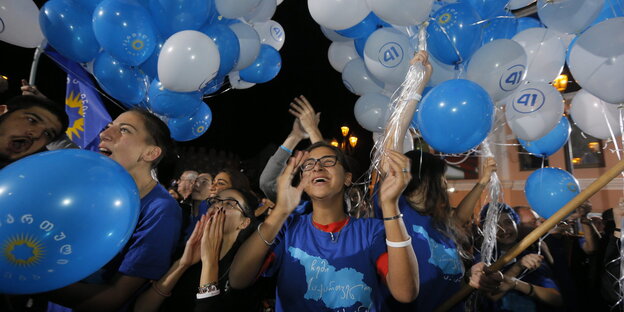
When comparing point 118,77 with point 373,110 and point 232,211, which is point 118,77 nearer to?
point 232,211

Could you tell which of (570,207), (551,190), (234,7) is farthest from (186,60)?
(551,190)

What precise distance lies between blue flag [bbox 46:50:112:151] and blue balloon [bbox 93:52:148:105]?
3.57 feet

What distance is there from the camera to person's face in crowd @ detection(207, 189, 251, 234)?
64.5 inches

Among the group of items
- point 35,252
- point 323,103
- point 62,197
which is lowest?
point 323,103

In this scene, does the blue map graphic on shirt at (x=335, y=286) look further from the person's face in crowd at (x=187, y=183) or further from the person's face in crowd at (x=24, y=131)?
the person's face in crowd at (x=187, y=183)

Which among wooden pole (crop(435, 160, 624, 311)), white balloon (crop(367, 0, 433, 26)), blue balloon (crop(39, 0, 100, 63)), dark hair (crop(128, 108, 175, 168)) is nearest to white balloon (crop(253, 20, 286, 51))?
blue balloon (crop(39, 0, 100, 63))

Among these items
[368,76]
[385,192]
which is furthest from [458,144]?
[368,76]

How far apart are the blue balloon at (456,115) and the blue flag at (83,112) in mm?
3370

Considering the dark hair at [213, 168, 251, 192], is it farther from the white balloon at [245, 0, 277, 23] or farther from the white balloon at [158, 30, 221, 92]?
the white balloon at [245, 0, 277, 23]

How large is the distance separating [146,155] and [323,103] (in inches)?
442

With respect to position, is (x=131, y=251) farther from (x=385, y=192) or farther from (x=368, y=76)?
(x=368, y=76)

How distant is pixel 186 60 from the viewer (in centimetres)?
218

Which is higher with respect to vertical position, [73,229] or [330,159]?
[73,229]

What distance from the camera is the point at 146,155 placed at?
1.67 m
